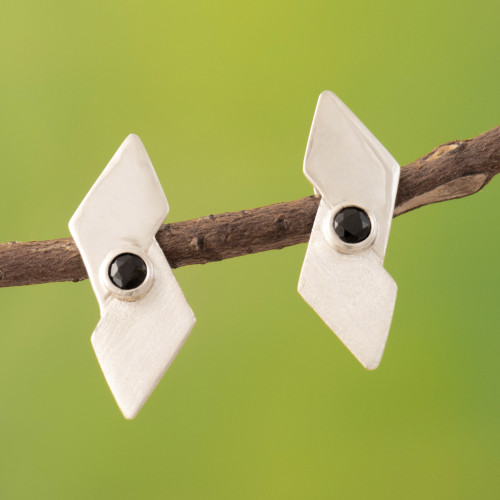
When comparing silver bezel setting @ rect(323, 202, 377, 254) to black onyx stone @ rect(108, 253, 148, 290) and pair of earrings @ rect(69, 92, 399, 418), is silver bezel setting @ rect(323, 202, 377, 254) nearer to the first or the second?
pair of earrings @ rect(69, 92, 399, 418)

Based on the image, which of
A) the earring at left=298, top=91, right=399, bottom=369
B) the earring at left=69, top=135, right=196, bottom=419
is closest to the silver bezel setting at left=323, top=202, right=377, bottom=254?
the earring at left=298, top=91, right=399, bottom=369

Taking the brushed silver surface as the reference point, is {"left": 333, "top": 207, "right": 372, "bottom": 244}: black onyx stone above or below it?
above

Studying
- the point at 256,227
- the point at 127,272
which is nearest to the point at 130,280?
the point at 127,272

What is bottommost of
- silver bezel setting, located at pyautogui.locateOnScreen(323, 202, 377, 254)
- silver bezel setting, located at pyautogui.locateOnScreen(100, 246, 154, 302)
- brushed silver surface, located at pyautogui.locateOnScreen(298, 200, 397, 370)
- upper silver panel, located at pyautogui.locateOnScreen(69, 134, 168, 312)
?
brushed silver surface, located at pyautogui.locateOnScreen(298, 200, 397, 370)

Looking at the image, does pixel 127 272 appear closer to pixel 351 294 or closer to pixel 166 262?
pixel 166 262

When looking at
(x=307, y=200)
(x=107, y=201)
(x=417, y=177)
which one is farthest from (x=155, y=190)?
(x=417, y=177)

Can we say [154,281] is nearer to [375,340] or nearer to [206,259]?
[206,259]

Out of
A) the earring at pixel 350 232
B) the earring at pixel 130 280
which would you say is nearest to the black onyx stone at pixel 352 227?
the earring at pixel 350 232
